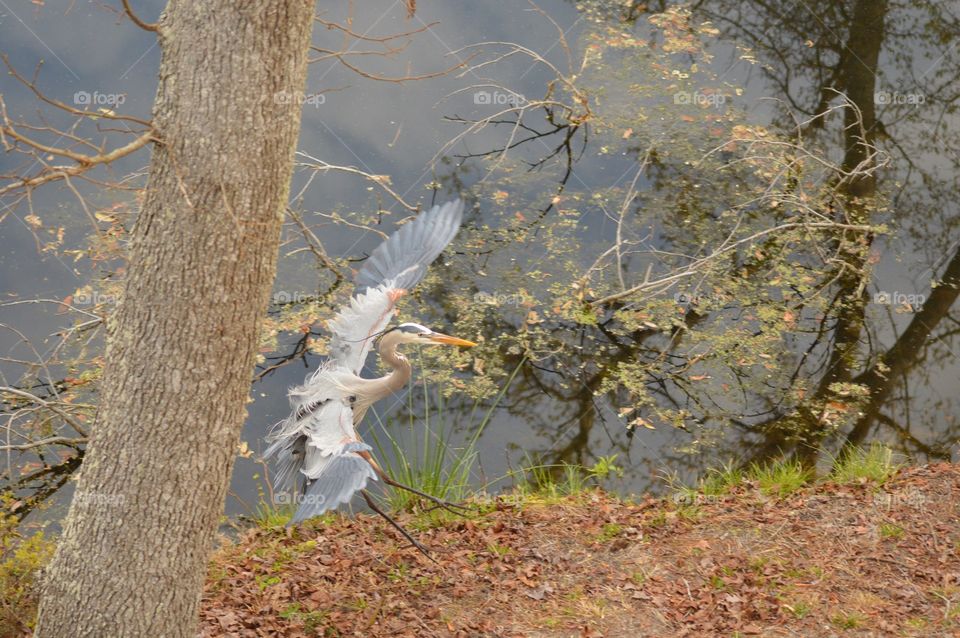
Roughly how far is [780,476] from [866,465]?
0.50m

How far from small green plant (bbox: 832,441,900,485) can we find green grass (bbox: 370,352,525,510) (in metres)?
2.06

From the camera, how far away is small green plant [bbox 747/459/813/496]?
217 inches

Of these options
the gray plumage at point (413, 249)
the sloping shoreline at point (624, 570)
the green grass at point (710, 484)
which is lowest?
the sloping shoreline at point (624, 570)

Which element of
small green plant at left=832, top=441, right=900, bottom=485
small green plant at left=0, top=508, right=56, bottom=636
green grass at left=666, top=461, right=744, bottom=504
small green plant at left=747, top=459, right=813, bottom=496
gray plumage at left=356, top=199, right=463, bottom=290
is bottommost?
small green plant at left=0, top=508, right=56, bottom=636

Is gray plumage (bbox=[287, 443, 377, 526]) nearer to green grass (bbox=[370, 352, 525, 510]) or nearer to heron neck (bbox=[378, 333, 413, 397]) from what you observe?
heron neck (bbox=[378, 333, 413, 397])

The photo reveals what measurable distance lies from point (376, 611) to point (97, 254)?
135 inches

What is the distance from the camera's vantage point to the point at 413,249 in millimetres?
4965

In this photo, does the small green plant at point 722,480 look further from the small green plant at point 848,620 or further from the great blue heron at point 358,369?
the great blue heron at point 358,369

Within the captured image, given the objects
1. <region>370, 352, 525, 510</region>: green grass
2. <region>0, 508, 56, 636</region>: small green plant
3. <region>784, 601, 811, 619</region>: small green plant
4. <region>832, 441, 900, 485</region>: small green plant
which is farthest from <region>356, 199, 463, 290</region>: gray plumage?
<region>832, 441, 900, 485</region>: small green plant

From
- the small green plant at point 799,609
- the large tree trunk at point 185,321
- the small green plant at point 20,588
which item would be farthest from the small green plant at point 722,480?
the small green plant at point 20,588

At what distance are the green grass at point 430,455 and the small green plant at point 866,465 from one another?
2056mm

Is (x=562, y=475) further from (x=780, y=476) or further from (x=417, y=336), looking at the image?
(x=417, y=336)

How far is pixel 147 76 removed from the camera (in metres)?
7.43

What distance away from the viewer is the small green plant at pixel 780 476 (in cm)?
552
